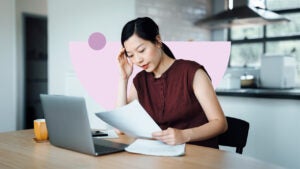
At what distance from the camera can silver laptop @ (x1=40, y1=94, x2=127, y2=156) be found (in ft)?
3.71

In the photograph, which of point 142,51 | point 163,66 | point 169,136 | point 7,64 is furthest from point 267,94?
point 7,64

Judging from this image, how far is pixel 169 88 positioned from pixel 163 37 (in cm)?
216

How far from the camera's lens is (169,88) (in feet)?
5.30

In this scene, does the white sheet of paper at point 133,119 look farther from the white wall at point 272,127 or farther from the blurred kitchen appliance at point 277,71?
the blurred kitchen appliance at point 277,71

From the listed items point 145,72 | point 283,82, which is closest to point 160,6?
point 283,82

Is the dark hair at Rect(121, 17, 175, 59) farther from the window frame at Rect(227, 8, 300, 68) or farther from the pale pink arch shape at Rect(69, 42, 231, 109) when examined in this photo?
the window frame at Rect(227, 8, 300, 68)

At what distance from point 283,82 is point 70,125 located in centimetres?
259

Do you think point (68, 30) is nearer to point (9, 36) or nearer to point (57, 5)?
point (57, 5)

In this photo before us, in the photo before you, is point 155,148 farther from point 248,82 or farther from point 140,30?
point 248,82

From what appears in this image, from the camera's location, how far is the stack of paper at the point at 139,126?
118 centimetres

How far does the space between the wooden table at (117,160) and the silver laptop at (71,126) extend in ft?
0.09

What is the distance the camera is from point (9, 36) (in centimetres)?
410

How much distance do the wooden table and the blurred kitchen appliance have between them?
2243mm

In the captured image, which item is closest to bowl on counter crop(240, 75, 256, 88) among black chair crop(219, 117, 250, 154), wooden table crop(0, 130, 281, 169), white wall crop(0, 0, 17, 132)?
black chair crop(219, 117, 250, 154)
